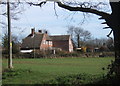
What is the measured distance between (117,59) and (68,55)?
68345 millimetres

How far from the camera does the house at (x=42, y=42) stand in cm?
9250

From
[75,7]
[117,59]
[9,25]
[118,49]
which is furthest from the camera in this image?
[9,25]

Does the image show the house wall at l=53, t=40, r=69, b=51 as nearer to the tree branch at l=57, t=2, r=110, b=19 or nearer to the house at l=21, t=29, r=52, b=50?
the house at l=21, t=29, r=52, b=50

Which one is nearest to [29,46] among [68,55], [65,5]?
[68,55]

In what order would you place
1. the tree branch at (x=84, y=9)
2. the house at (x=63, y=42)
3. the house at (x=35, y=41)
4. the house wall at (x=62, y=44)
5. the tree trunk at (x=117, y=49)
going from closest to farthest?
the tree trunk at (x=117, y=49)
the tree branch at (x=84, y=9)
the house at (x=35, y=41)
the house at (x=63, y=42)
the house wall at (x=62, y=44)

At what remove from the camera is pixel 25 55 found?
7069cm

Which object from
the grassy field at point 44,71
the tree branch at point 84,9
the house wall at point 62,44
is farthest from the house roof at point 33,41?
the tree branch at point 84,9

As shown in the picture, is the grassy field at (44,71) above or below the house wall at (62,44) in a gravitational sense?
below

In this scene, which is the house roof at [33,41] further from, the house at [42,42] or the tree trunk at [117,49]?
the tree trunk at [117,49]

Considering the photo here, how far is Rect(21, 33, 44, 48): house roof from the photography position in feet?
304

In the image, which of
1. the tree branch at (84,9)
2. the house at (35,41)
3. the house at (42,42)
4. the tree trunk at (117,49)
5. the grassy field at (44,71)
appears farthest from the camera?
the house at (42,42)

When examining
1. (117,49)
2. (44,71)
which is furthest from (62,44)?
(117,49)

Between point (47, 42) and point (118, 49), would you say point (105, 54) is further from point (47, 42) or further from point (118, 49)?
point (118, 49)

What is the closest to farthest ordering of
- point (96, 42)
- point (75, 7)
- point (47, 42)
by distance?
1. point (75, 7)
2. point (47, 42)
3. point (96, 42)
